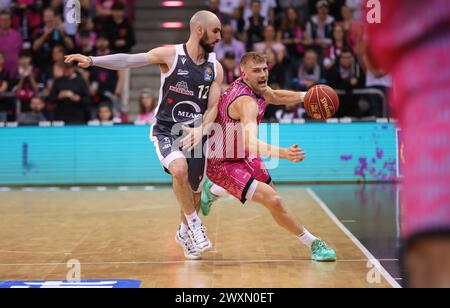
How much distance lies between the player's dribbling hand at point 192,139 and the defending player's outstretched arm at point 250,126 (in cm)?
37

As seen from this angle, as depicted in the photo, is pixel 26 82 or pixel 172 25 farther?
pixel 172 25

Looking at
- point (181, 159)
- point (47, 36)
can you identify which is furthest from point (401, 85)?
point (47, 36)

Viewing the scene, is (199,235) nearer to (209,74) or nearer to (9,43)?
(209,74)

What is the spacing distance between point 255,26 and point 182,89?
8166 mm

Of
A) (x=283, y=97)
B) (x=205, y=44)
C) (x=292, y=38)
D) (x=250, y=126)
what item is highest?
(x=292, y=38)

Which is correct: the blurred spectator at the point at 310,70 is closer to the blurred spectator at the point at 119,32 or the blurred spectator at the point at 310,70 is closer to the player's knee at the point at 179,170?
the blurred spectator at the point at 119,32

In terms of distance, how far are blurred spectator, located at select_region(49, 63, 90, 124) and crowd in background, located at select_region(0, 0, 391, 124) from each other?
0.06 ft

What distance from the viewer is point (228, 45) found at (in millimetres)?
13539

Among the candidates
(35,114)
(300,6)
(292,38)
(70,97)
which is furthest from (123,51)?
(300,6)

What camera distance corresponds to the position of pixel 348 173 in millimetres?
12031

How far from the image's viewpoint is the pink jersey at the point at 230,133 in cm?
591

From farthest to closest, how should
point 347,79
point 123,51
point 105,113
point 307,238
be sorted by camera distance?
1. point 123,51
2. point 347,79
3. point 105,113
4. point 307,238

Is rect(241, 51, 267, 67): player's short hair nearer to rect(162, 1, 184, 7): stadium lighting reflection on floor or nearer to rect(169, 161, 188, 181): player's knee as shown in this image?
rect(169, 161, 188, 181): player's knee

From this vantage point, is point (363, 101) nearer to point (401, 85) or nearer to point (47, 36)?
point (47, 36)
